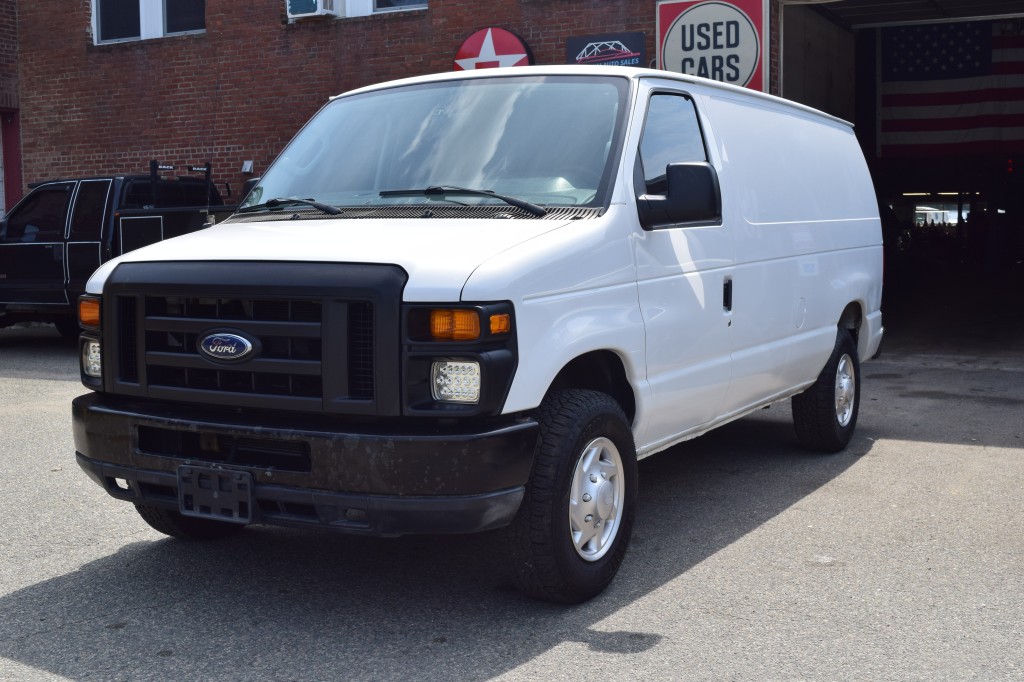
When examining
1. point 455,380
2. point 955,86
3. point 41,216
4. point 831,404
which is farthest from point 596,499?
point 955,86

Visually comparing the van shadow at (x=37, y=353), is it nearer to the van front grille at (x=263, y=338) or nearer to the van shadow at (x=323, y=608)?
the van shadow at (x=323, y=608)

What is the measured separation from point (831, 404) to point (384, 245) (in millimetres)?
4052

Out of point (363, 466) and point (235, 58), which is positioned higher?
point (235, 58)

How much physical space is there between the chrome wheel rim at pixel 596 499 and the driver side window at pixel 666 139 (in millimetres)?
1169

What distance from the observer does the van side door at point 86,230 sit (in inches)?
533

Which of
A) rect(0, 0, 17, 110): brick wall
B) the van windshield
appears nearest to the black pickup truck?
rect(0, 0, 17, 110): brick wall

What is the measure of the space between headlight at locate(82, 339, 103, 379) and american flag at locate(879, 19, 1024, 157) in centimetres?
1936

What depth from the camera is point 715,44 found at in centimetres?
1364

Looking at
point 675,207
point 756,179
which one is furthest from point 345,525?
point 756,179

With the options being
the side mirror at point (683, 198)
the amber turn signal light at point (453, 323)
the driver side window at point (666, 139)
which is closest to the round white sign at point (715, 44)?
→ the driver side window at point (666, 139)

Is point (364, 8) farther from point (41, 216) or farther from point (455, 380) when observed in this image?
point (455, 380)

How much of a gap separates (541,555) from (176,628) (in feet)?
4.50

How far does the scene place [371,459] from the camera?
4133 millimetres

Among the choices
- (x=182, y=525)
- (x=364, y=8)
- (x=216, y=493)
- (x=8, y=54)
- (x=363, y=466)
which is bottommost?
(x=182, y=525)
